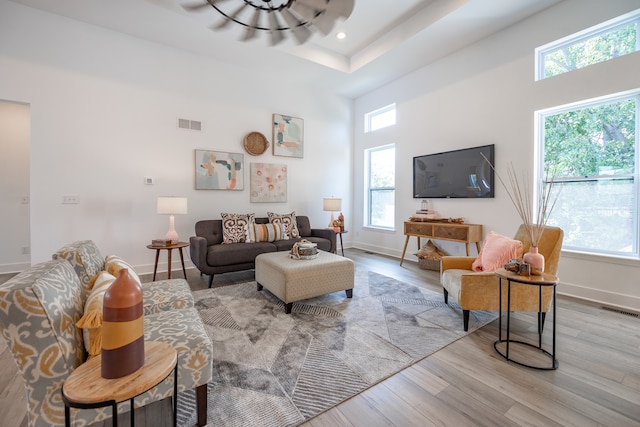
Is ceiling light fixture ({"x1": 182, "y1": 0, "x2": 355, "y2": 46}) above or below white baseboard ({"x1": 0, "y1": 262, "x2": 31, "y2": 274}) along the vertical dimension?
above

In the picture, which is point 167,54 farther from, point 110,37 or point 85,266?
point 85,266

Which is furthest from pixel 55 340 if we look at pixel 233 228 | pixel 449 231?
pixel 449 231

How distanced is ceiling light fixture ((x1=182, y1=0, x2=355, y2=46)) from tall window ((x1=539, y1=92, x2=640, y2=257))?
303 centimetres

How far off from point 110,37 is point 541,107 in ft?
18.7

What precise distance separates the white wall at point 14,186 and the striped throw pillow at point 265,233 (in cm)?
342

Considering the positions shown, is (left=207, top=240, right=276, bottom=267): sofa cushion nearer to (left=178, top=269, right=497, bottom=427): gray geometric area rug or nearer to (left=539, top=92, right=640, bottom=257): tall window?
(left=178, top=269, right=497, bottom=427): gray geometric area rug

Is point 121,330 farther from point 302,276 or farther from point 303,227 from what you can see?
point 303,227

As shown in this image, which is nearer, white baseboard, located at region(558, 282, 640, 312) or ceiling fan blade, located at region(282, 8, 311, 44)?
ceiling fan blade, located at region(282, 8, 311, 44)

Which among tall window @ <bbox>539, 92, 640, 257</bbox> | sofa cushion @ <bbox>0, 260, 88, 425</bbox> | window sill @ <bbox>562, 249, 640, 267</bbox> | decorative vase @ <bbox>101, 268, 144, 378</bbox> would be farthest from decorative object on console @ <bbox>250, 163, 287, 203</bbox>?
window sill @ <bbox>562, 249, 640, 267</bbox>

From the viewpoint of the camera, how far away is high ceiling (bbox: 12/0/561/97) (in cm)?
321

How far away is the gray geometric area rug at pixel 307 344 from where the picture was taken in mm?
1476

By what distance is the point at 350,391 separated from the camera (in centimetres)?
157

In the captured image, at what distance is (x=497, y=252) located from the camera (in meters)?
2.38

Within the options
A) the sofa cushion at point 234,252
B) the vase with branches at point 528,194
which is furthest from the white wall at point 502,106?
the sofa cushion at point 234,252
